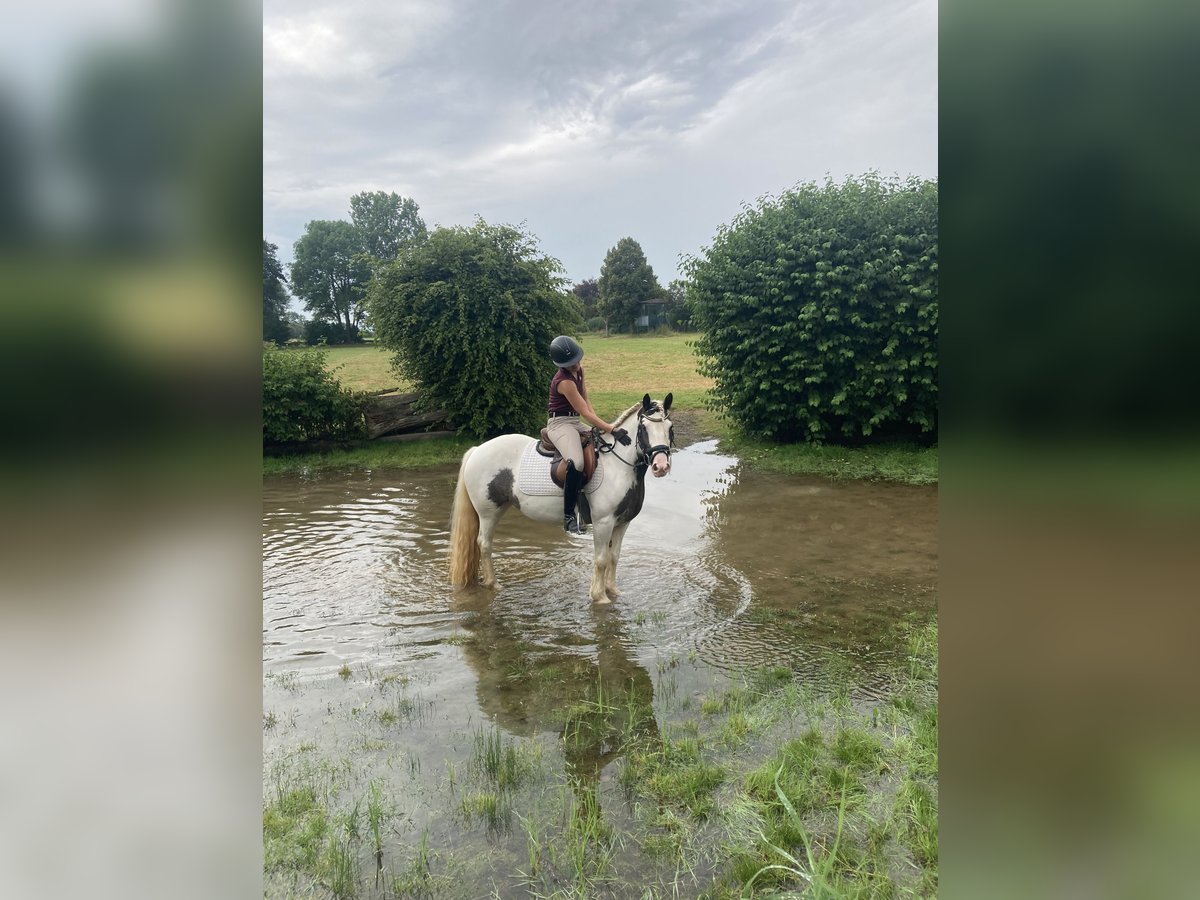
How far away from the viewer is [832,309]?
37.0ft

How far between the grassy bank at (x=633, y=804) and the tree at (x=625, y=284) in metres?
42.0

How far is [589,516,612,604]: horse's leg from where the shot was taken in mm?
5695

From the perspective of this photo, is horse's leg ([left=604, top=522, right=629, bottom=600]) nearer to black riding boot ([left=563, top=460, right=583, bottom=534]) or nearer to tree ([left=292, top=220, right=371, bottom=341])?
black riding boot ([left=563, top=460, right=583, bottom=534])

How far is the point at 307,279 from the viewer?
32.8 metres

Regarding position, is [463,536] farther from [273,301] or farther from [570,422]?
[273,301]

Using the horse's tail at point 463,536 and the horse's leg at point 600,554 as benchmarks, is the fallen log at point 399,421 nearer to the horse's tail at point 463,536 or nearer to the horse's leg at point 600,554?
the horse's tail at point 463,536

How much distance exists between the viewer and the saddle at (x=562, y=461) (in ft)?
18.3

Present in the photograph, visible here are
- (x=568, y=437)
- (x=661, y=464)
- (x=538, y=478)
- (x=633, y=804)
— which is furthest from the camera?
(x=538, y=478)

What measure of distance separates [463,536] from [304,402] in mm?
8294

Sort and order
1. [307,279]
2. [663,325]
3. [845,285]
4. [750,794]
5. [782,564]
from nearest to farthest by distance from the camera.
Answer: [750,794]
[782,564]
[845,285]
[307,279]
[663,325]

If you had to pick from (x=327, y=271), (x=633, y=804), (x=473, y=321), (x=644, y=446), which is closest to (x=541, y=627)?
(x=644, y=446)
